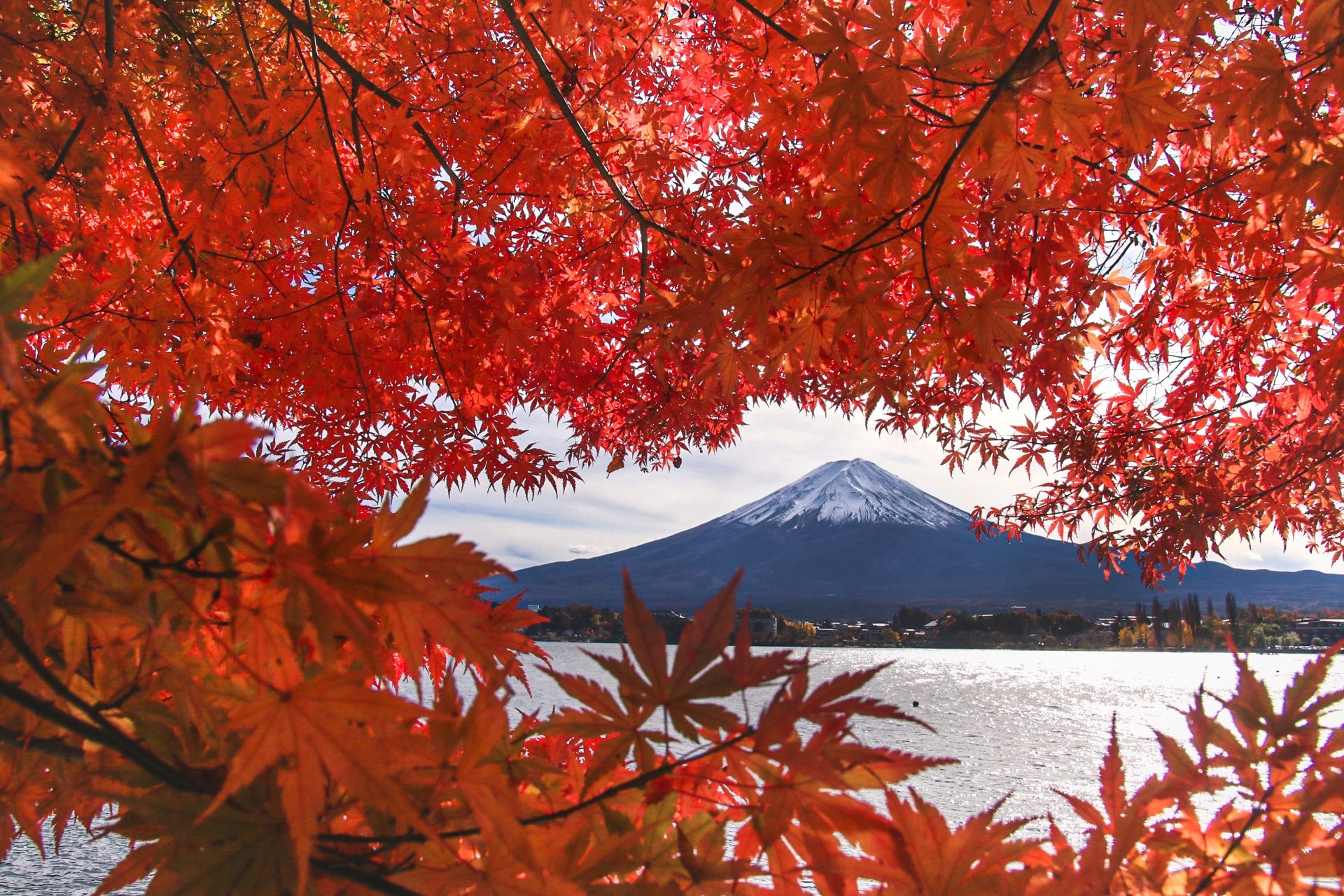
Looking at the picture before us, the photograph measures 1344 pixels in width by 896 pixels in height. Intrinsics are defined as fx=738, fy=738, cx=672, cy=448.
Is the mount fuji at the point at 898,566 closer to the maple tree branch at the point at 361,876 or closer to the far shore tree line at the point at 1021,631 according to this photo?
the far shore tree line at the point at 1021,631

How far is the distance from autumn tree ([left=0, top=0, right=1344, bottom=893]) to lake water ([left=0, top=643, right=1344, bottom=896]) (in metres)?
0.12

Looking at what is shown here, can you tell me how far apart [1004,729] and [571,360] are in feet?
109

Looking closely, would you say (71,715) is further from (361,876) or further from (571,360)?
(571,360)

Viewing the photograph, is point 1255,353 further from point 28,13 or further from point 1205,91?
point 28,13

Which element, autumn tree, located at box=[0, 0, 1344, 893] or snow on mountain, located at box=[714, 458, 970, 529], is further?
snow on mountain, located at box=[714, 458, 970, 529]

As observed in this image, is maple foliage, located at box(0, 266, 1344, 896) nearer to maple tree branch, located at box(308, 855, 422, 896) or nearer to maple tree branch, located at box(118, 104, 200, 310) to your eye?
maple tree branch, located at box(308, 855, 422, 896)

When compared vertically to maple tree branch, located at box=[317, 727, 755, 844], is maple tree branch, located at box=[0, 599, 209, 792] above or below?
above

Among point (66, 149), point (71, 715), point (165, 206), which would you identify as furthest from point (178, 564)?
point (165, 206)

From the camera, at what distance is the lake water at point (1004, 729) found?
10867 millimetres

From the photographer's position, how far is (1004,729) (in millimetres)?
30828

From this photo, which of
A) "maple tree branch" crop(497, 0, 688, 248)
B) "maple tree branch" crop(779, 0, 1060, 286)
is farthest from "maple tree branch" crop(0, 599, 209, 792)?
"maple tree branch" crop(497, 0, 688, 248)

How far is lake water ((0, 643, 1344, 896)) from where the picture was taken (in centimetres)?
1087

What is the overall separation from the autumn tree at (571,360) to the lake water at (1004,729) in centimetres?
12

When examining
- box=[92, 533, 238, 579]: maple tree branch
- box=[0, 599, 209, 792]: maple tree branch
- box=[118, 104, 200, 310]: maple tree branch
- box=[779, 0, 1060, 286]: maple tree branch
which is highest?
box=[118, 104, 200, 310]: maple tree branch
